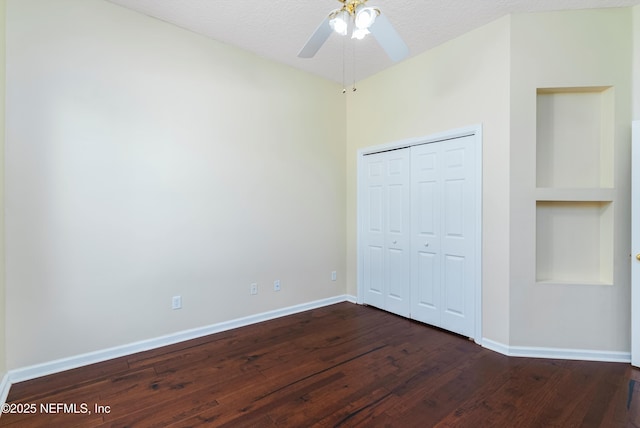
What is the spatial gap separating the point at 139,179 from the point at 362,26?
7.49 ft

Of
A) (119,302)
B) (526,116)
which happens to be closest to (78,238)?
(119,302)

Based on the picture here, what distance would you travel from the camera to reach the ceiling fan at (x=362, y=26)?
68.9 inches

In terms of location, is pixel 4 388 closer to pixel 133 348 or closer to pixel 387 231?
pixel 133 348

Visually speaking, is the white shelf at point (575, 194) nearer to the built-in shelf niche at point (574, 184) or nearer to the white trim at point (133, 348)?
the built-in shelf niche at point (574, 184)

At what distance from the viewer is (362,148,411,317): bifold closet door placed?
145 inches

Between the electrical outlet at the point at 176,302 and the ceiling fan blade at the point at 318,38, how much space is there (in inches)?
98.1

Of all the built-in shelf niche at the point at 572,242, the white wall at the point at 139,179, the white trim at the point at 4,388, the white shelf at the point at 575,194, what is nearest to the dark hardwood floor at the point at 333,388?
the white trim at the point at 4,388

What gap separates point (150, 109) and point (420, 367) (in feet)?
10.8

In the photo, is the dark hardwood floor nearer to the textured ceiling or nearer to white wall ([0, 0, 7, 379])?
white wall ([0, 0, 7, 379])

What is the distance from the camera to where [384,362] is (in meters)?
2.59

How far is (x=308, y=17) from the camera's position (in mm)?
2768

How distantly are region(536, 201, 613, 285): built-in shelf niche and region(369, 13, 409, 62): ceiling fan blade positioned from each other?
193 centimetres

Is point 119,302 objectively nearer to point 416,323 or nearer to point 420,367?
point 420,367

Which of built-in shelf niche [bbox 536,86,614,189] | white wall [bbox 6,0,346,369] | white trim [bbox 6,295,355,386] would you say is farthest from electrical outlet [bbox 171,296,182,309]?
built-in shelf niche [bbox 536,86,614,189]
